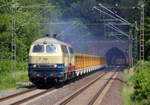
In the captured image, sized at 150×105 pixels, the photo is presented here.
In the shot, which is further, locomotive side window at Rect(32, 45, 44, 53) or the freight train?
locomotive side window at Rect(32, 45, 44, 53)

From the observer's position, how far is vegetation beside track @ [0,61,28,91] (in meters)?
28.6

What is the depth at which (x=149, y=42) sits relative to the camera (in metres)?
36.9

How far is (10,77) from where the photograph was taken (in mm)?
31797

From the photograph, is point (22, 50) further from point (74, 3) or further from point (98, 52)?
point (98, 52)

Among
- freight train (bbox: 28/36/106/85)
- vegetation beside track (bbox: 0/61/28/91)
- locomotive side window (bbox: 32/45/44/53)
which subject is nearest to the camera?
freight train (bbox: 28/36/106/85)

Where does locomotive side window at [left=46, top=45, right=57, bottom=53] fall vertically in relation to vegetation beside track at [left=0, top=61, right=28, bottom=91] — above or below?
above

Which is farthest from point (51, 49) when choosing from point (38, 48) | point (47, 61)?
point (47, 61)

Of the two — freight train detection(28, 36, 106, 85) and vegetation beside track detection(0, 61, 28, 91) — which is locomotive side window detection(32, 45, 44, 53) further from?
vegetation beside track detection(0, 61, 28, 91)

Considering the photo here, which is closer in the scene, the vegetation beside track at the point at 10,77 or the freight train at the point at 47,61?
the freight train at the point at 47,61

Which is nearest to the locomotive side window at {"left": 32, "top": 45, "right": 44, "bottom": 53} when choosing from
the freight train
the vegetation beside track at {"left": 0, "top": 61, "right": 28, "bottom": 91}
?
the freight train

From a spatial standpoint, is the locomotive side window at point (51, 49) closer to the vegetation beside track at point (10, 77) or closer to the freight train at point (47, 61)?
the freight train at point (47, 61)

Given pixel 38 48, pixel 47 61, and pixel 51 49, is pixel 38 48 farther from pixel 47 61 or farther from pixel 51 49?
pixel 47 61

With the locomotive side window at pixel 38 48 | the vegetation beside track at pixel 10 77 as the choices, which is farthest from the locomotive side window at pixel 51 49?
the vegetation beside track at pixel 10 77

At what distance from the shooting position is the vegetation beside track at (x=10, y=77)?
1125 inches
